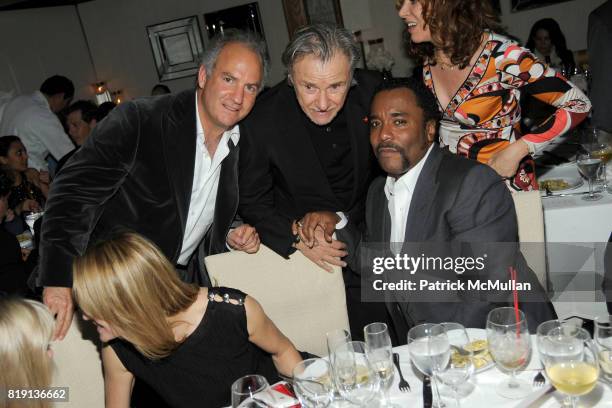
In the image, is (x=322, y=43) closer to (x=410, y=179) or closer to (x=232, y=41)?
(x=232, y=41)

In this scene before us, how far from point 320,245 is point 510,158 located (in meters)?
0.85

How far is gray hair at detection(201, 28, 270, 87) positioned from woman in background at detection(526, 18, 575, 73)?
444 cm

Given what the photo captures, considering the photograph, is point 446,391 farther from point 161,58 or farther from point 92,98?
point 92,98

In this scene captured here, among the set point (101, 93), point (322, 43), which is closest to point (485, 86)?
point (322, 43)

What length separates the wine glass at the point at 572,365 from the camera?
Answer: 49.8 inches

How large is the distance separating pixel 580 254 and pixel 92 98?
795cm

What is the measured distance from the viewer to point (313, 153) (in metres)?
2.60

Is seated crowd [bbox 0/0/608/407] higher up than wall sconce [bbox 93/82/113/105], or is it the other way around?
wall sconce [bbox 93/82/113/105]

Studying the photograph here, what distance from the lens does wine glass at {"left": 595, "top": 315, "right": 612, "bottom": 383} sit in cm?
133

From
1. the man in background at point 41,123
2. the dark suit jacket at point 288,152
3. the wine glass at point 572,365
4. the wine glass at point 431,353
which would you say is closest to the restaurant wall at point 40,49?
the man in background at point 41,123

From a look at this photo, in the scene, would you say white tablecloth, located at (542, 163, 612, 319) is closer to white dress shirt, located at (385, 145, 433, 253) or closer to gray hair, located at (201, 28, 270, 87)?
white dress shirt, located at (385, 145, 433, 253)

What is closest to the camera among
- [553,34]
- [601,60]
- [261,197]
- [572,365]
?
[572,365]

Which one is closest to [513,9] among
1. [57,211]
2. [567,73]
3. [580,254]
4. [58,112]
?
[567,73]

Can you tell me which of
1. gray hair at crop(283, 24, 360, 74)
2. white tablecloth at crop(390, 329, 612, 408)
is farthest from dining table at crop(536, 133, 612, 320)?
white tablecloth at crop(390, 329, 612, 408)
